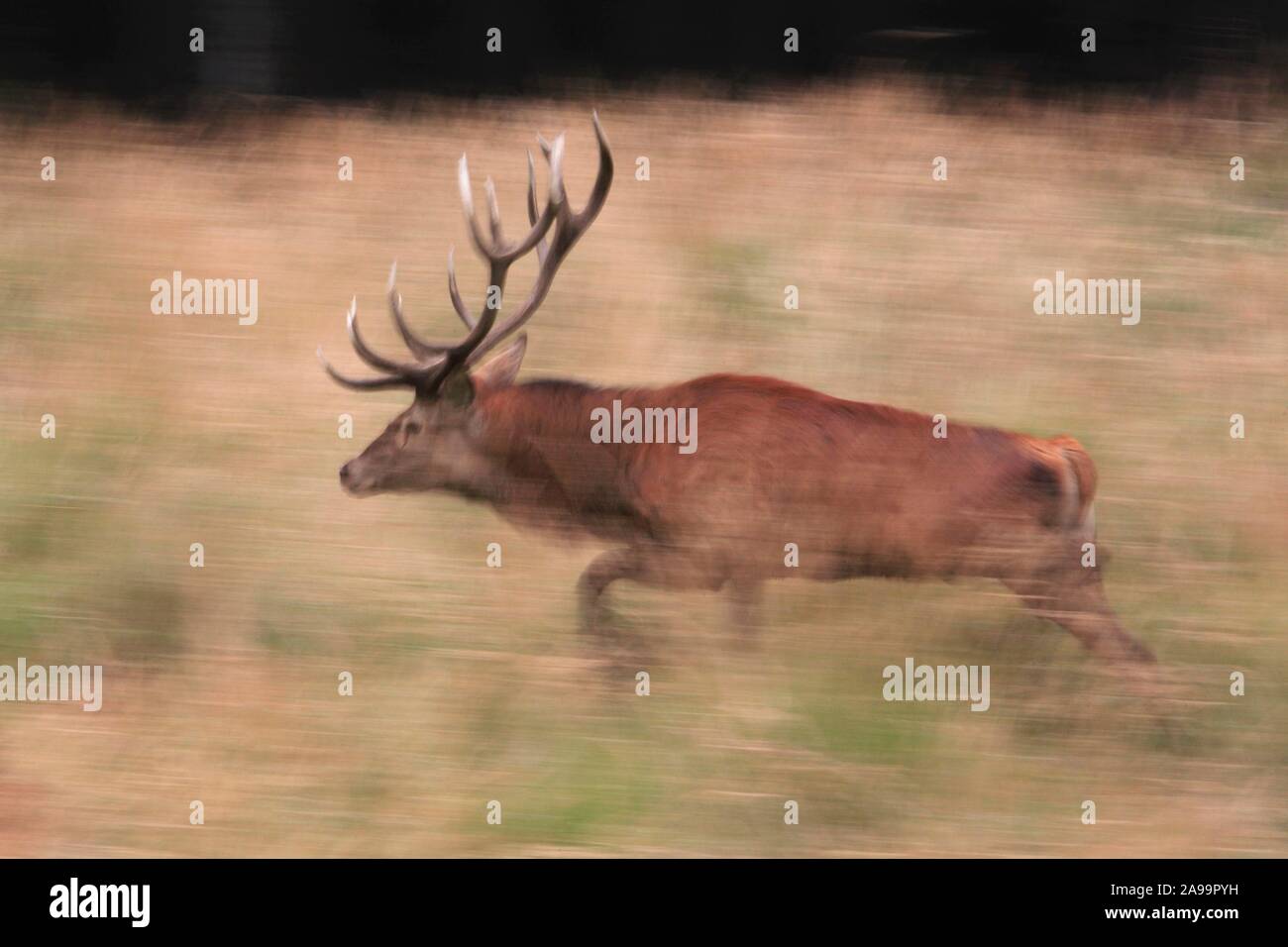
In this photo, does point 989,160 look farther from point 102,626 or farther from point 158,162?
point 102,626

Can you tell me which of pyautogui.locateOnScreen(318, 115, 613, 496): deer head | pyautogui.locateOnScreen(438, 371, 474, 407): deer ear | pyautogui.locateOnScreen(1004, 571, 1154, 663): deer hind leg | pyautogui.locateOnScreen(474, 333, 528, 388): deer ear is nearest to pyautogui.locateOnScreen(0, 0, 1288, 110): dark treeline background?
pyautogui.locateOnScreen(318, 115, 613, 496): deer head

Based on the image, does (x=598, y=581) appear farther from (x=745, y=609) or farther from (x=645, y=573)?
(x=745, y=609)

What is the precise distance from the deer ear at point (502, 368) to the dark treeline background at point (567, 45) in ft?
10.8

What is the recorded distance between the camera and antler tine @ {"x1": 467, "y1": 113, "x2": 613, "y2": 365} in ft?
21.1

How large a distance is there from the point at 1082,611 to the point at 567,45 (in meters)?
4.82

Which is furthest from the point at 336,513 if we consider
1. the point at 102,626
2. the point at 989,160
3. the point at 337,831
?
the point at 989,160

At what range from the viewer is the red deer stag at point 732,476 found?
6039mm

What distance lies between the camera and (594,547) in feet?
21.3

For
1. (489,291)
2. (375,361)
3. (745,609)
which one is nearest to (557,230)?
(489,291)

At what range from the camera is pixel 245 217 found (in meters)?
8.90
